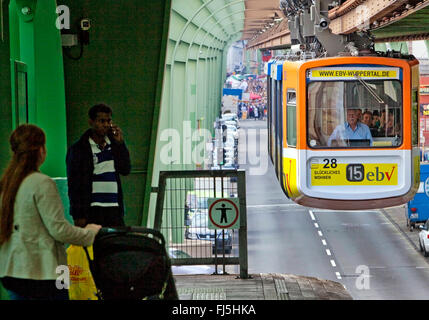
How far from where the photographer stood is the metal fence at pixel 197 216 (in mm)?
10633

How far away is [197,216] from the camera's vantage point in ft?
35.8

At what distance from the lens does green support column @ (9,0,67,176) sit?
925cm

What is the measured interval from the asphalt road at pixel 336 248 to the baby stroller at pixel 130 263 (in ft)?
63.4

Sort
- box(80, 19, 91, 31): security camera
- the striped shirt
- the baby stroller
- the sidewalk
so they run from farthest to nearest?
1. the sidewalk
2. box(80, 19, 91, 31): security camera
3. the striped shirt
4. the baby stroller

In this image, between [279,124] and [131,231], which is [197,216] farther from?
[131,231]

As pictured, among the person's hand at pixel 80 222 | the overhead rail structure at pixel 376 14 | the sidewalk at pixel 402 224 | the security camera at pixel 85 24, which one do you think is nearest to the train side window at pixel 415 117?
the overhead rail structure at pixel 376 14

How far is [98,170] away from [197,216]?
359cm

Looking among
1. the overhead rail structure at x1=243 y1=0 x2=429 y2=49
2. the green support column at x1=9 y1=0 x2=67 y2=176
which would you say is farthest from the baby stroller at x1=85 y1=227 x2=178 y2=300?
the overhead rail structure at x1=243 y1=0 x2=429 y2=49

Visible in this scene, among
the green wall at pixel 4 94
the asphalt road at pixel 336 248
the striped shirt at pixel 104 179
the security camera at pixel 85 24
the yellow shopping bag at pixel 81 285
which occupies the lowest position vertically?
the asphalt road at pixel 336 248

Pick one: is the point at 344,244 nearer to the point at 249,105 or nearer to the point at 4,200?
the point at 4,200

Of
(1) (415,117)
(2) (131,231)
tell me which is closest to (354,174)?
(1) (415,117)

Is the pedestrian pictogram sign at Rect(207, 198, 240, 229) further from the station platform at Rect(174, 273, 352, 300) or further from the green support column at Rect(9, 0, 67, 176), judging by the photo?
the green support column at Rect(9, 0, 67, 176)

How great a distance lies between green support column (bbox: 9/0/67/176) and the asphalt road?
15.2 m

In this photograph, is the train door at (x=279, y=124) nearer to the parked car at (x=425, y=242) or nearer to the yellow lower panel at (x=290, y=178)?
the yellow lower panel at (x=290, y=178)
